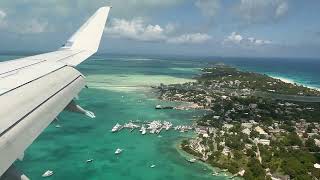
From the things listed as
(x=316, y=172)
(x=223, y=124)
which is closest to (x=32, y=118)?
(x=316, y=172)

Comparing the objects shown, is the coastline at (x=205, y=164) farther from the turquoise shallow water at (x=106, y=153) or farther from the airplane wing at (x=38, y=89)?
the airplane wing at (x=38, y=89)

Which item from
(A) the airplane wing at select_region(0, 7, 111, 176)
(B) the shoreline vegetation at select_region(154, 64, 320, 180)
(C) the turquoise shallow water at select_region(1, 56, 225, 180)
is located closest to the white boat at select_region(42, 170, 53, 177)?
(C) the turquoise shallow water at select_region(1, 56, 225, 180)

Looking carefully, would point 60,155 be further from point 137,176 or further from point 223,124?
point 223,124

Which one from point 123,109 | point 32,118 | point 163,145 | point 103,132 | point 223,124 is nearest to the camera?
point 32,118

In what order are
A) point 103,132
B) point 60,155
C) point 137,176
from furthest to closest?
point 103,132 → point 60,155 → point 137,176

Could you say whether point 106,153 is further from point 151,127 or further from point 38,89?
point 38,89

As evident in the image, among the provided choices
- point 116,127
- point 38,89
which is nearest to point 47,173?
point 116,127
